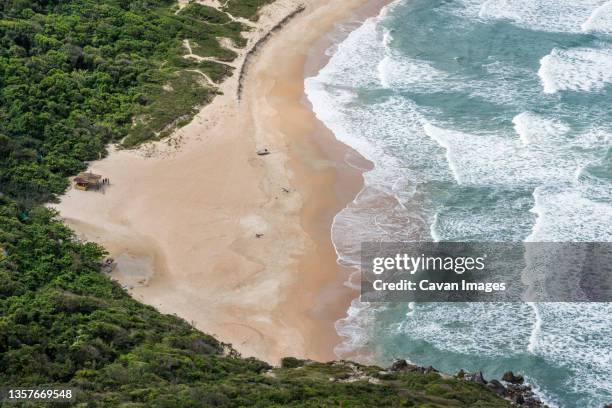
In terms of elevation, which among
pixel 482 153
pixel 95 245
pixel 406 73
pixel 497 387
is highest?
pixel 406 73

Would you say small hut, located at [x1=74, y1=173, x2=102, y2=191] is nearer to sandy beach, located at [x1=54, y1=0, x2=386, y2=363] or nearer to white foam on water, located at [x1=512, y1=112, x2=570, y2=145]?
sandy beach, located at [x1=54, y1=0, x2=386, y2=363]

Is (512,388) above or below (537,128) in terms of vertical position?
below

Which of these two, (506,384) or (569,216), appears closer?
(506,384)

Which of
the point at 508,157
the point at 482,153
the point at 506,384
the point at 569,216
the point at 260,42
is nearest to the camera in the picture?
the point at 506,384

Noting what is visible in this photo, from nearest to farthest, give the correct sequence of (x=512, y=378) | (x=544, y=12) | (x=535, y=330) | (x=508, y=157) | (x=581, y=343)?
(x=512, y=378) → (x=581, y=343) → (x=535, y=330) → (x=508, y=157) → (x=544, y=12)

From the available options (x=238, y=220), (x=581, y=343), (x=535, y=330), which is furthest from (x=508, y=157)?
(x=238, y=220)

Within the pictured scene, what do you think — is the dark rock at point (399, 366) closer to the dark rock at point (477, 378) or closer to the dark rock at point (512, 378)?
the dark rock at point (477, 378)

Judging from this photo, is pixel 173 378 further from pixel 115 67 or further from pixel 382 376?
pixel 115 67

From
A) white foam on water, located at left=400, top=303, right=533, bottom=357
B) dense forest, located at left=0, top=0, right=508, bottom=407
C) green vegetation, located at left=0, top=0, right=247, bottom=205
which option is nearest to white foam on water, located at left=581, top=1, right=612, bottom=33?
dense forest, located at left=0, top=0, right=508, bottom=407

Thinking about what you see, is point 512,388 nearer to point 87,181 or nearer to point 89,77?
point 87,181
